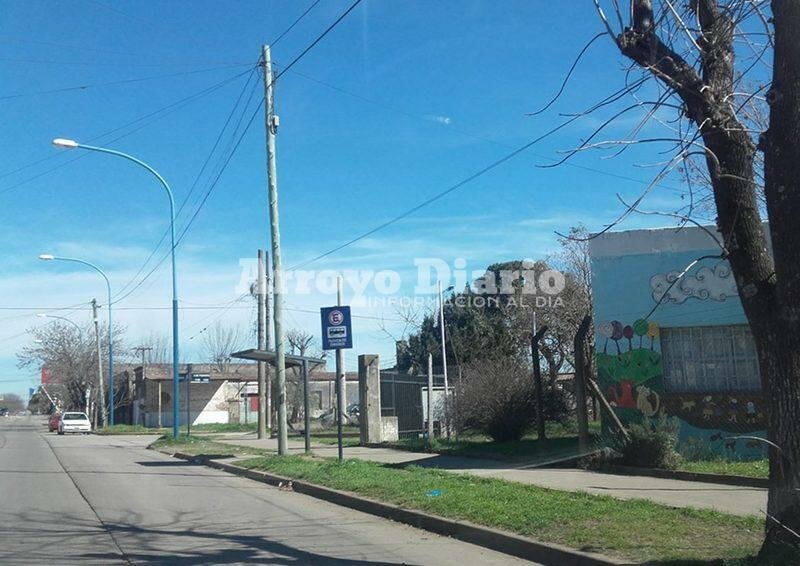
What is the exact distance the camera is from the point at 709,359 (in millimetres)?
15492

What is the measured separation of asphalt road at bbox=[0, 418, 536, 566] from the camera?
8.70 metres

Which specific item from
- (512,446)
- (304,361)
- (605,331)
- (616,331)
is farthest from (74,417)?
(616,331)

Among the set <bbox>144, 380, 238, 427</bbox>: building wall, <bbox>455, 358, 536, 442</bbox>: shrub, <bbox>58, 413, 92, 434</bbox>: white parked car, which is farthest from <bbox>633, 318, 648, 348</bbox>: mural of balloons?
<bbox>144, 380, 238, 427</bbox>: building wall

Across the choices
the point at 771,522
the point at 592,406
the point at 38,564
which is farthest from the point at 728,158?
the point at 592,406

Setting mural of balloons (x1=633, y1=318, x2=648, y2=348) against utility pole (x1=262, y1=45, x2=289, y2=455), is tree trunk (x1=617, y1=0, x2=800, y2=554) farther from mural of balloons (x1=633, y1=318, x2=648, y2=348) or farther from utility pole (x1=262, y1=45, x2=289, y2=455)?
utility pole (x1=262, y1=45, x2=289, y2=455)

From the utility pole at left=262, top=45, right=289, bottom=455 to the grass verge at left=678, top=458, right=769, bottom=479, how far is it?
9.18 metres

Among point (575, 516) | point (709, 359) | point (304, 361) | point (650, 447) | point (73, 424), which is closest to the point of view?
point (575, 516)

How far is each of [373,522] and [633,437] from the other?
5389 millimetres

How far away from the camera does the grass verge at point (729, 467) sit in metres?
12.7

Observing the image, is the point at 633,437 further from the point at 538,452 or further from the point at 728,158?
the point at 728,158

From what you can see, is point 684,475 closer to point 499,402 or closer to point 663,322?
point 663,322

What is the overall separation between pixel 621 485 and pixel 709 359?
414cm

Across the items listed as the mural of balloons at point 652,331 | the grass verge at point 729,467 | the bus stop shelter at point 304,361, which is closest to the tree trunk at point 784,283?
the grass verge at point 729,467

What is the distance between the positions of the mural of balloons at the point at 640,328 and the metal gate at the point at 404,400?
9.89m
